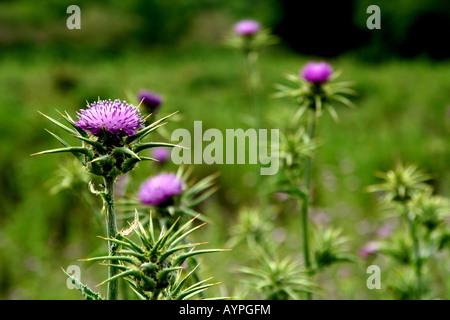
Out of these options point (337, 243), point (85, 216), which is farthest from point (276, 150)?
point (85, 216)

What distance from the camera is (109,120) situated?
Result: 1.65 m

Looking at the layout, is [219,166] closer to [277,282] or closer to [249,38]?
[249,38]

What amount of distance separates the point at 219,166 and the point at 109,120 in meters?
6.79

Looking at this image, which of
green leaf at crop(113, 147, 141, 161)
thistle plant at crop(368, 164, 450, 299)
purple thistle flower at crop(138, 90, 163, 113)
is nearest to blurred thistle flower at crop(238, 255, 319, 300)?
thistle plant at crop(368, 164, 450, 299)

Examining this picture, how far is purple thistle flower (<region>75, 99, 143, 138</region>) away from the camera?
5.40 feet

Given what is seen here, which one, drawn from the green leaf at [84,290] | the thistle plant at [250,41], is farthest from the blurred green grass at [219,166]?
the green leaf at [84,290]

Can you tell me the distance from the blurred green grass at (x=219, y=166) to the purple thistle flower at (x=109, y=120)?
102 centimetres

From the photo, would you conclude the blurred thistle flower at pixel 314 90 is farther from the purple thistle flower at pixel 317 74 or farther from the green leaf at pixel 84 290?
the green leaf at pixel 84 290

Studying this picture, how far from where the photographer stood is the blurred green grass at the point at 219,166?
5500mm

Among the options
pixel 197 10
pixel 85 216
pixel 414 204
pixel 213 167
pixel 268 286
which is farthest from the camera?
pixel 197 10

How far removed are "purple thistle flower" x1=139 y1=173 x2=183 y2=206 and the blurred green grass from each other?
0.42 m

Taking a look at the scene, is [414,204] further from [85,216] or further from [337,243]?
[85,216]

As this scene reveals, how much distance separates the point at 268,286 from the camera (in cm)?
240
